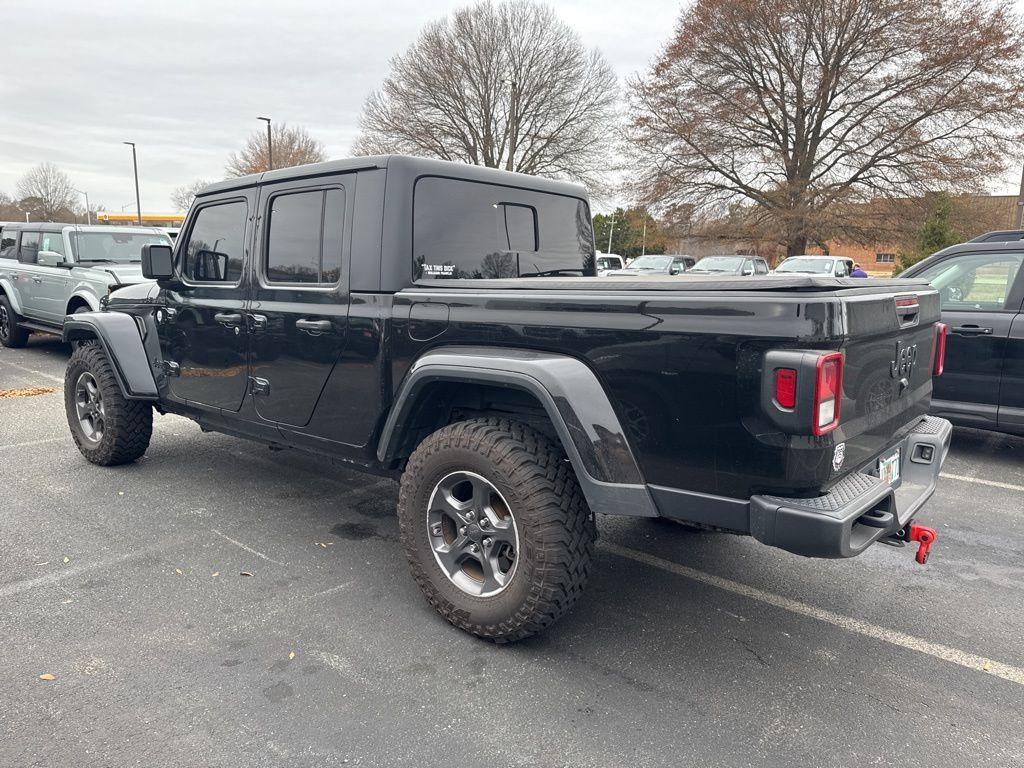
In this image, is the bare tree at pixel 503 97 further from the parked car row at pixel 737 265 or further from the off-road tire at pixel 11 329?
the off-road tire at pixel 11 329

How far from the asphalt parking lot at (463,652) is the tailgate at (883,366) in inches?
35.1

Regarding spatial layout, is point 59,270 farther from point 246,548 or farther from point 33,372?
point 246,548

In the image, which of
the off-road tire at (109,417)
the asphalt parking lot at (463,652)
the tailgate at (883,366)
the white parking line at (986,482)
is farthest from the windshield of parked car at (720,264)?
the tailgate at (883,366)

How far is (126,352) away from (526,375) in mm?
3299

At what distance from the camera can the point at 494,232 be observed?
12.5 feet

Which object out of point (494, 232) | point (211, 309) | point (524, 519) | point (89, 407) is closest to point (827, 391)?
point (524, 519)

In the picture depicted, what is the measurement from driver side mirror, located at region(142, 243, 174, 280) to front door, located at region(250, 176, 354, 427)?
2.78ft

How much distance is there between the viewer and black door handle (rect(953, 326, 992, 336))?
558 centimetres

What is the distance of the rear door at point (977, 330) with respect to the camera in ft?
18.2

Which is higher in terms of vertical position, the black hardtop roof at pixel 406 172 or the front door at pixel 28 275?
the black hardtop roof at pixel 406 172

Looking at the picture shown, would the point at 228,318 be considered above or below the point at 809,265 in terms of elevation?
below

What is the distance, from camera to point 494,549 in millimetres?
2986

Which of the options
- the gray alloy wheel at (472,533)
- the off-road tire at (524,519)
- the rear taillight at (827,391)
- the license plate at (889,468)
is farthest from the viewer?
the gray alloy wheel at (472,533)

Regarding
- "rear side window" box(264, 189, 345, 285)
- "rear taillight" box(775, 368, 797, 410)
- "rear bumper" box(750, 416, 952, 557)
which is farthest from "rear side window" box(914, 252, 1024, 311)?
"rear side window" box(264, 189, 345, 285)
